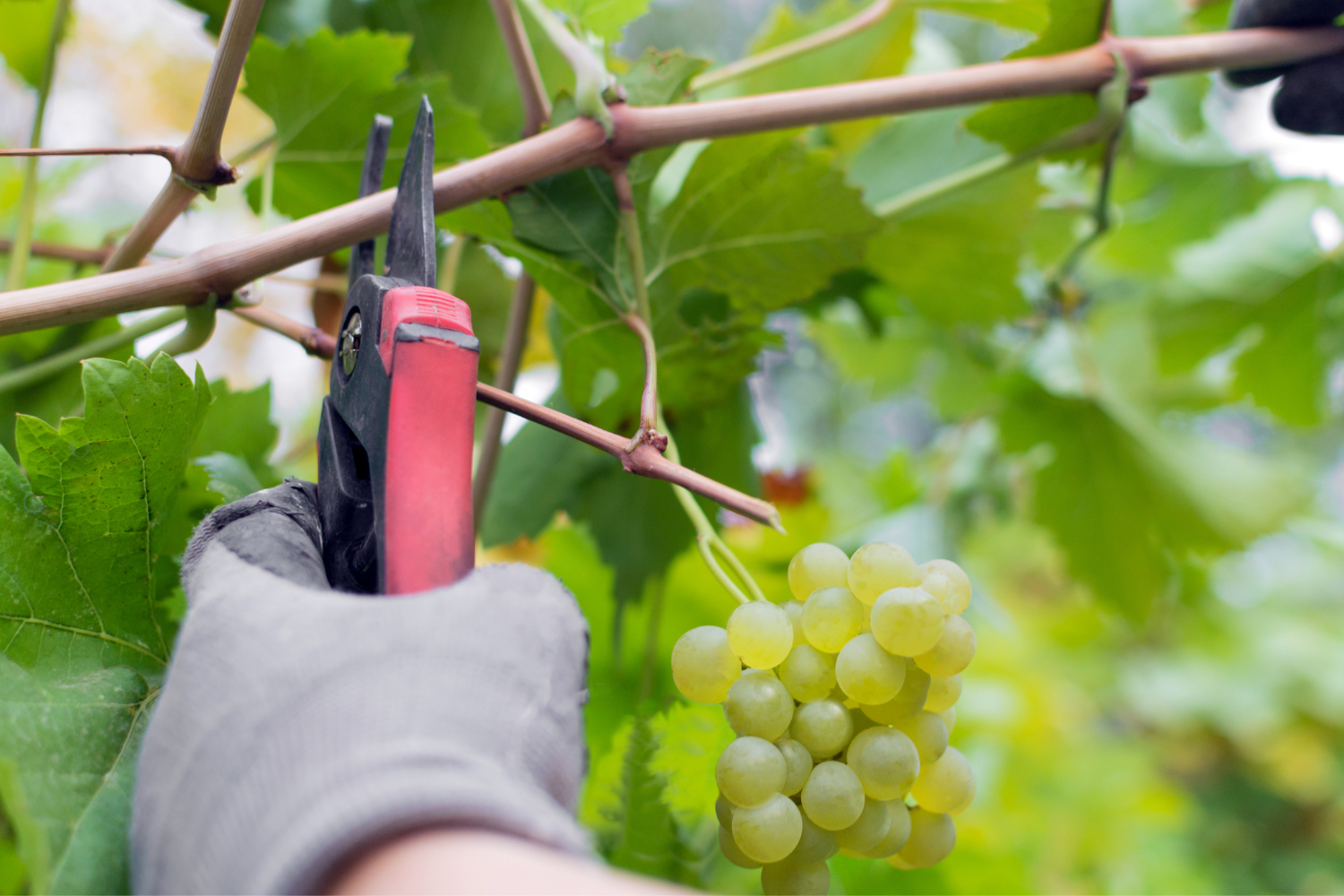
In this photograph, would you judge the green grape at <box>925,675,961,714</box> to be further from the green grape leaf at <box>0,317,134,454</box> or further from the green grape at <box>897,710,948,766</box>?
the green grape leaf at <box>0,317,134,454</box>

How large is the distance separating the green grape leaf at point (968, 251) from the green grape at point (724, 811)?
0.29 meters

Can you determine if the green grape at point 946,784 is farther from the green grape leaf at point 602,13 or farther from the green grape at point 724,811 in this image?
the green grape leaf at point 602,13

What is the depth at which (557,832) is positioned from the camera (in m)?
0.11

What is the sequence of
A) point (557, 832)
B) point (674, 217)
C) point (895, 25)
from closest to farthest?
point (557, 832), point (674, 217), point (895, 25)

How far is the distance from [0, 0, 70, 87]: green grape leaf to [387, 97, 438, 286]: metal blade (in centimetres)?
28

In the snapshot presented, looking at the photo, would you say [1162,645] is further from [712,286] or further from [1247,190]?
[712,286]

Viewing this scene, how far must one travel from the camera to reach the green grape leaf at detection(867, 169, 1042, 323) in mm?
404

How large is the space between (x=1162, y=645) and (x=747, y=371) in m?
1.37

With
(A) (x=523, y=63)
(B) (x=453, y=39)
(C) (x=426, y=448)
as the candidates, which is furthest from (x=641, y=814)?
(B) (x=453, y=39)

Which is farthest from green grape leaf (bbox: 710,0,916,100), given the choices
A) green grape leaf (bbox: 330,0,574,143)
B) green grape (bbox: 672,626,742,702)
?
green grape (bbox: 672,626,742,702)

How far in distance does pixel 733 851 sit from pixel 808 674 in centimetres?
5

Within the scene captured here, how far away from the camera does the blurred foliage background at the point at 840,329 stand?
294mm

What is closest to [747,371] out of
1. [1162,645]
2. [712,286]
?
[712,286]

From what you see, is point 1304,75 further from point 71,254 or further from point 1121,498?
point 71,254
